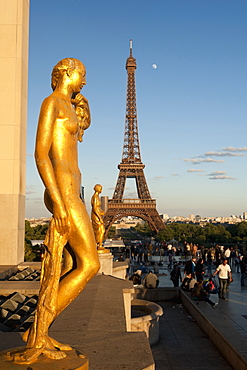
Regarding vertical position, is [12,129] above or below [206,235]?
above

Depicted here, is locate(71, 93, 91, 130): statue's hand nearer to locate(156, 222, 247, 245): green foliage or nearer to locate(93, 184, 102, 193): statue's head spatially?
locate(93, 184, 102, 193): statue's head

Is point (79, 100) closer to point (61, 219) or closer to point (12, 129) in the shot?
point (61, 219)

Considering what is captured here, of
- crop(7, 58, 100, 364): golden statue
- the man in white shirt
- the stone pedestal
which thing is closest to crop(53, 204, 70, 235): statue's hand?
crop(7, 58, 100, 364): golden statue

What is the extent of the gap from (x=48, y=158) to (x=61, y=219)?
0.53 m

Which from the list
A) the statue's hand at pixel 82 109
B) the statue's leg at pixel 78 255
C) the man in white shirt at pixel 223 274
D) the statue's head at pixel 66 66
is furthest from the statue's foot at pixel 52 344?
the man in white shirt at pixel 223 274

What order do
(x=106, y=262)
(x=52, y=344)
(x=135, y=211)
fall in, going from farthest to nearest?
1. (x=135, y=211)
2. (x=106, y=262)
3. (x=52, y=344)

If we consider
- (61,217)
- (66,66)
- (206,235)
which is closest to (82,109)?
(66,66)

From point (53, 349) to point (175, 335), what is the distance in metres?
6.80

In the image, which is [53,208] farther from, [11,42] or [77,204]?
[11,42]

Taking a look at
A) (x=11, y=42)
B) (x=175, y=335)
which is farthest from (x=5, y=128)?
(x=175, y=335)

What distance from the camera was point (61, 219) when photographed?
3.32 m

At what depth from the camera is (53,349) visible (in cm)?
317

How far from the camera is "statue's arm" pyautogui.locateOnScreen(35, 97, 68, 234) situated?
10.9ft

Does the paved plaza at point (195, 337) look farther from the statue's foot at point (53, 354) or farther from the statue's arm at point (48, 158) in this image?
the statue's arm at point (48, 158)
